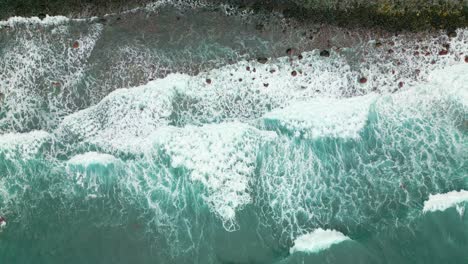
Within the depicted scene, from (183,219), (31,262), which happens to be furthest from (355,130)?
(31,262)

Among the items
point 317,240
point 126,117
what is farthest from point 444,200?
point 126,117

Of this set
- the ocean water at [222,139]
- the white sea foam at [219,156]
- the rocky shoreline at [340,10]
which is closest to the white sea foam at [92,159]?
the ocean water at [222,139]

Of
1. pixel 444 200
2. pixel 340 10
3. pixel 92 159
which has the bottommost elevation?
pixel 444 200

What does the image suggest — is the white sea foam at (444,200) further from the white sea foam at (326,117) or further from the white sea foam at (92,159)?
the white sea foam at (92,159)

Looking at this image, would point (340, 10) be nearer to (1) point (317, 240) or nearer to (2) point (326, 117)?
(2) point (326, 117)

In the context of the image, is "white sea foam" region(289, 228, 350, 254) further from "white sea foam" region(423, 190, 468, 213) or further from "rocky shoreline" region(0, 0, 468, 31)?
"rocky shoreline" region(0, 0, 468, 31)

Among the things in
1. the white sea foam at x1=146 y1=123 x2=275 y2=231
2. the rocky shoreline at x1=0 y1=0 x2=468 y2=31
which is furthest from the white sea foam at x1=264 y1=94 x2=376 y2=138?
the rocky shoreline at x1=0 y1=0 x2=468 y2=31

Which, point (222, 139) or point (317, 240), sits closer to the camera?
point (317, 240)
